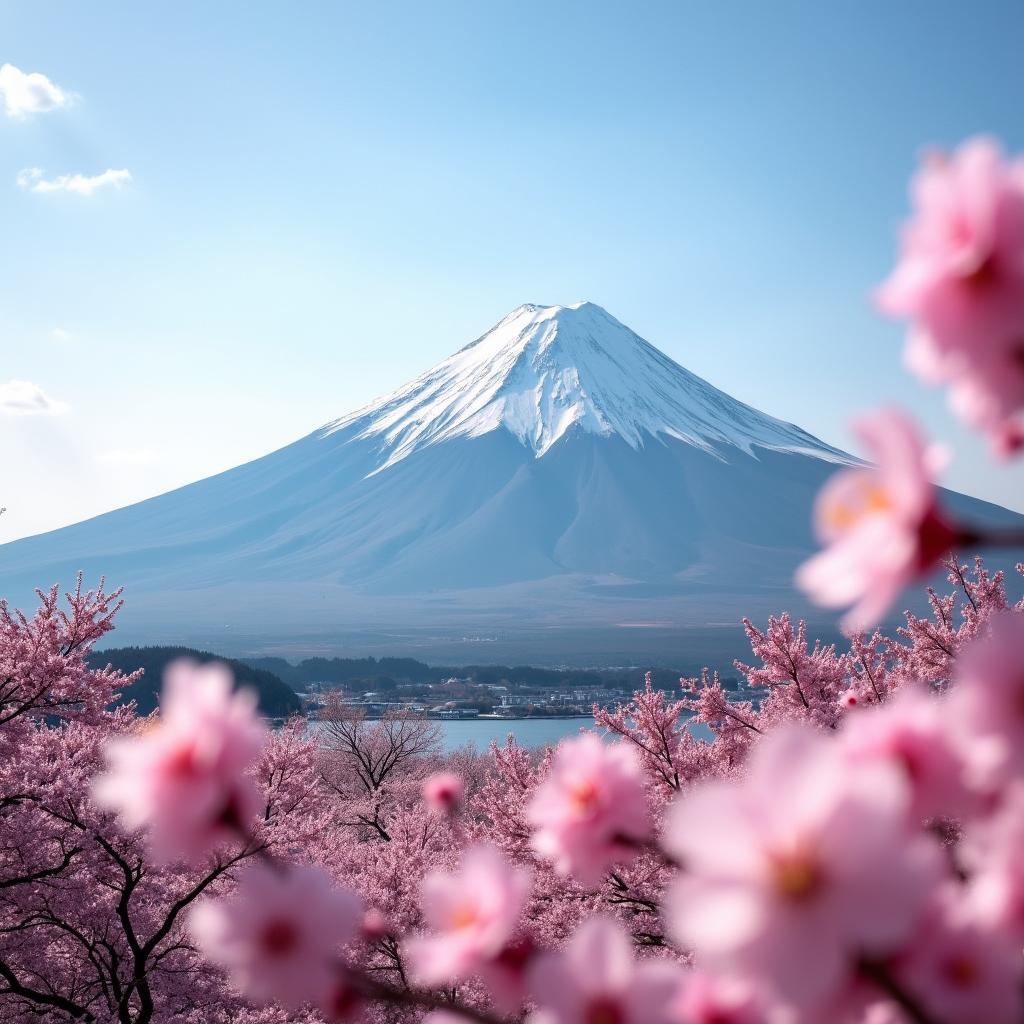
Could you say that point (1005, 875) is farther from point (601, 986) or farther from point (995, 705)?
point (601, 986)

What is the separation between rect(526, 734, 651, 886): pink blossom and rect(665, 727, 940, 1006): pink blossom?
496 mm

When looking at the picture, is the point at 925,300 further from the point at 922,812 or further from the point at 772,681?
the point at 772,681

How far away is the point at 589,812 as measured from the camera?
1099 mm

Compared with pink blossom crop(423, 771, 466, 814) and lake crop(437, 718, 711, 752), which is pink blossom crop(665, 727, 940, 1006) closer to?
pink blossom crop(423, 771, 466, 814)

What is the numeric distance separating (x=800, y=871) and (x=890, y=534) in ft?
0.90

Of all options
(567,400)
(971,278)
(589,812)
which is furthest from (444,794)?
(567,400)

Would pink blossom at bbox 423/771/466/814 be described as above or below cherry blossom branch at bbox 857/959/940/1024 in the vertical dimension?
below

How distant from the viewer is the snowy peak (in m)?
148

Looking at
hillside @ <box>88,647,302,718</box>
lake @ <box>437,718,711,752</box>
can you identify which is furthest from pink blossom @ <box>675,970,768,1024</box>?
hillside @ <box>88,647,302,718</box>

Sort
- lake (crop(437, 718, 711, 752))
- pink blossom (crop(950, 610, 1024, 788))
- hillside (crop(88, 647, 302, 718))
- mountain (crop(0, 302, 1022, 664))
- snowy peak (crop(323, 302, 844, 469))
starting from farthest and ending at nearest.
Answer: snowy peak (crop(323, 302, 844, 469))
mountain (crop(0, 302, 1022, 664))
lake (crop(437, 718, 711, 752))
hillside (crop(88, 647, 302, 718))
pink blossom (crop(950, 610, 1024, 788))

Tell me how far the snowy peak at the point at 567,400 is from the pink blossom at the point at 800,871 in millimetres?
142515

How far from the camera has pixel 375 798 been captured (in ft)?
66.0

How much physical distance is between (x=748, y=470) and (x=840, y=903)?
145726 millimetres

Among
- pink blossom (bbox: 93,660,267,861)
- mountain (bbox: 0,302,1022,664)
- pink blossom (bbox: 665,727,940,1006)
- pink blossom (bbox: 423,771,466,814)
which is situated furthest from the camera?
mountain (bbox: 0,302,1022,664)
